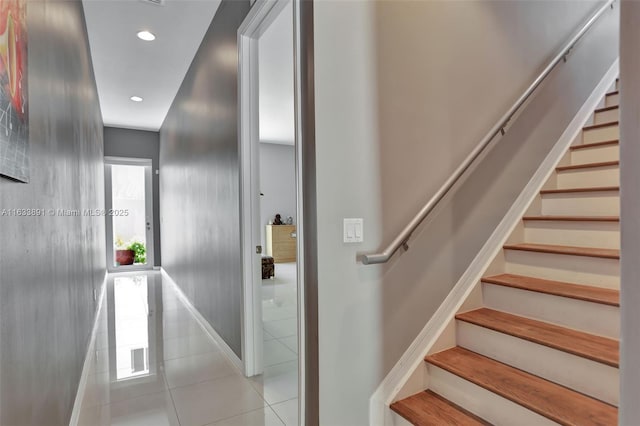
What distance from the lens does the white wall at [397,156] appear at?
1599 mm

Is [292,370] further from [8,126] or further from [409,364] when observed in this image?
[8,126]

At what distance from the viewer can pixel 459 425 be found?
5.03ft

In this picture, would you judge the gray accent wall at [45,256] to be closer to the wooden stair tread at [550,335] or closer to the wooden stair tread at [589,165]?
the wooden stair tread at [550,335]

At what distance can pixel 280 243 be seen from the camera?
876cm

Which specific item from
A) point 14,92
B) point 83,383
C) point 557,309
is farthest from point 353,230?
point 83,383

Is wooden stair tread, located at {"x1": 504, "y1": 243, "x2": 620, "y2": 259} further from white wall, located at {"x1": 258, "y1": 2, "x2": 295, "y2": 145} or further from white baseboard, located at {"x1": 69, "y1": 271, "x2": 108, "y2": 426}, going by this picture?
white baseboard, located at {"x1": 69, "y1": 271, "x2": 108, "y2": 426}

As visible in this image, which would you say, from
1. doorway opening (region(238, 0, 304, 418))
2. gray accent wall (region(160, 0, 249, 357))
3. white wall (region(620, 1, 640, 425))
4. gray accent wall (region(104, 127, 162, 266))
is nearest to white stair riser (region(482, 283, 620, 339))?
white wall (region(620, 1, 640, 425))

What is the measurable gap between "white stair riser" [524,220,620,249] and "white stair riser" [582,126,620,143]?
3.03 feet

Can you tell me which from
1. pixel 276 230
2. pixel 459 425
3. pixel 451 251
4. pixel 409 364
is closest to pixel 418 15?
pixel 451 251

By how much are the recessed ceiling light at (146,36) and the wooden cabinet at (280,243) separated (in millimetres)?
5469

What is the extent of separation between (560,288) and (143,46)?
14.8 ft

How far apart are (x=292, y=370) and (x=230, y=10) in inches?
115

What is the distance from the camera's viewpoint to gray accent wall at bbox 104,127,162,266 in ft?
23.9

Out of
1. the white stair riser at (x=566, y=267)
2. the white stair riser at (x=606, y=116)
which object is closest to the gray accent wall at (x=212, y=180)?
the white stair riser at (x=566, y=267)
